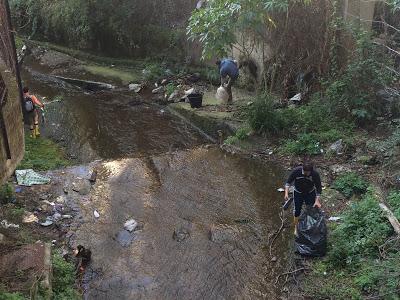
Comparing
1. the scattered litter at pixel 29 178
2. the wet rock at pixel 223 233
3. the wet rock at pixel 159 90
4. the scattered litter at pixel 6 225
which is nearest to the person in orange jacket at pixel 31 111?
the scattered litter at pixel 29 178

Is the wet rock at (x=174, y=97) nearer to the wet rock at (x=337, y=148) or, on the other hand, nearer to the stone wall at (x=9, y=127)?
the wet rock at (x=337, y=148)

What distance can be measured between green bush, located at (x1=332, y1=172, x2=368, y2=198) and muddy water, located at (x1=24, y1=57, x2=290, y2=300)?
3.26 feet

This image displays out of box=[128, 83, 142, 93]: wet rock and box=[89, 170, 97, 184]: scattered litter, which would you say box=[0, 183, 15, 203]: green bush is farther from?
box=[128, 83, 142, 93]: wet rock

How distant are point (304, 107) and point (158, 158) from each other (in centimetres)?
318

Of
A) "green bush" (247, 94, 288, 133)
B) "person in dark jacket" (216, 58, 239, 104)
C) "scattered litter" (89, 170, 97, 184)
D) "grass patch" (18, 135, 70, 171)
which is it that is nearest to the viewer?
"scattered litter" (89, 170, 97, 184)

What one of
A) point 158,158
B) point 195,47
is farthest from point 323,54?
point 195,47

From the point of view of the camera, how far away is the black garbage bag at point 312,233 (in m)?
5.81

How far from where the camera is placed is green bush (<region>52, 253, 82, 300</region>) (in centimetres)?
529

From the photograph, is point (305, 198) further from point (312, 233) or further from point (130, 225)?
point (130, 225)

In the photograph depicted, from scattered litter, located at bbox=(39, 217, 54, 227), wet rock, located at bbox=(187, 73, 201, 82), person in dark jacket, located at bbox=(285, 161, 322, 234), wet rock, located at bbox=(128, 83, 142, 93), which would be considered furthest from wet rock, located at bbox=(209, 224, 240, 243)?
wet rock, located at bbox=(128, 83, 142, 93)

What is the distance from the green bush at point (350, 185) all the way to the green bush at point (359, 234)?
2.75 feet

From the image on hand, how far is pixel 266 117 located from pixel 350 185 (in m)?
2.48

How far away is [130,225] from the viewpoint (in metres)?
6.88

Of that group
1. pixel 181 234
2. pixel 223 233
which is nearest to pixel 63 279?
pixel 181 234
